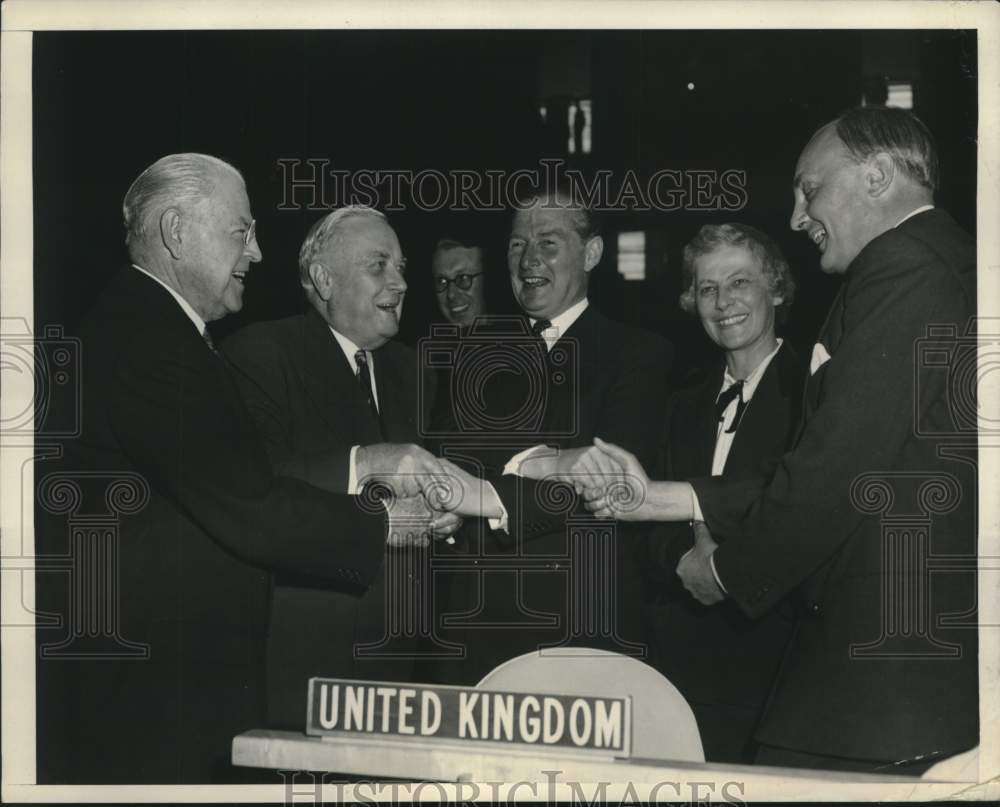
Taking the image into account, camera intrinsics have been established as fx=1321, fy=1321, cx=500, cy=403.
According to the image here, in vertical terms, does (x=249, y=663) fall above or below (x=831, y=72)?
below

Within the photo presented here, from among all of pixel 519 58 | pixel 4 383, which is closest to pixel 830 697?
pixel 519 58

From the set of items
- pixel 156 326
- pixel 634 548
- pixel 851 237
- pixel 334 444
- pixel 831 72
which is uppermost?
pixel 831 72

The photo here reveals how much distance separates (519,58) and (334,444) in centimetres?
185

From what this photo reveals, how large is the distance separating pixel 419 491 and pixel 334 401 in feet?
1.74

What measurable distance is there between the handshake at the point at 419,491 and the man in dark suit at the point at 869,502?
0.52 metres

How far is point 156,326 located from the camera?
555 centimetres

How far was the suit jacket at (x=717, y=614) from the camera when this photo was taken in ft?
18.2

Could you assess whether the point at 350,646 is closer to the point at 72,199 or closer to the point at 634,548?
the point at 634,548

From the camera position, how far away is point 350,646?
5.67m

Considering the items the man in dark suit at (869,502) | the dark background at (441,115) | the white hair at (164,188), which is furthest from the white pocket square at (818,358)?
the white hair at (164,188)

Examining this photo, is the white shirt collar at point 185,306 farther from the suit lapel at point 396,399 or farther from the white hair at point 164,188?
the suit lapel at point 396,399

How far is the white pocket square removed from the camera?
A: 18.1 feet

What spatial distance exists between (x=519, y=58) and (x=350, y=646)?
2643mm

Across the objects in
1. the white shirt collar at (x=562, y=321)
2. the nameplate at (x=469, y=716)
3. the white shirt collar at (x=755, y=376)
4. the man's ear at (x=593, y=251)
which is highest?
the man's ear at (x=593, y=251)
